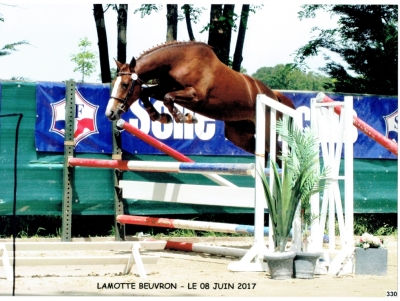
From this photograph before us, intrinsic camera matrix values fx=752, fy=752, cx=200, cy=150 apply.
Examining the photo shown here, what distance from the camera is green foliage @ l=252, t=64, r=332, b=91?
405 inches

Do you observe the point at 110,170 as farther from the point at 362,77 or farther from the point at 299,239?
the point at 362,77

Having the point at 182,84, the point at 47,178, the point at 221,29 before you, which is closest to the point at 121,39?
the point at 221,29

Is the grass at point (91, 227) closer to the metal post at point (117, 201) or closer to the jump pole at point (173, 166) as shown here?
the metal post at point (117, 201)

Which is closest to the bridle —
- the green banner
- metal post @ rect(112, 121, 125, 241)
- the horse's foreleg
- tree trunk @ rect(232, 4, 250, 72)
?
the horse's foreleg

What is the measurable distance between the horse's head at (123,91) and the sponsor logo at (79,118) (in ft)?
5.49

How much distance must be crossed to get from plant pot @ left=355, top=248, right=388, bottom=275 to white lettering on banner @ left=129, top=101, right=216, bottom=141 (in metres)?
2.98

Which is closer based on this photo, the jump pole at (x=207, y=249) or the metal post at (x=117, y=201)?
the jump pole at (x=207, y=249)

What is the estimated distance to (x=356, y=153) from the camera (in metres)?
8.88

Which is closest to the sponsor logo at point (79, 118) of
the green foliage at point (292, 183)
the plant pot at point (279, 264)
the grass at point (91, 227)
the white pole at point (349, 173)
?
the grass at point (91, 227)

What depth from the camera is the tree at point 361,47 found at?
952 cm

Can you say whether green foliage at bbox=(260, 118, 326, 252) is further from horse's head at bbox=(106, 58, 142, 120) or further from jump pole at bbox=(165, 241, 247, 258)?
horse's head at bbox=(106, 58, 142, 120)

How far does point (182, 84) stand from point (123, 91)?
0.52 meters

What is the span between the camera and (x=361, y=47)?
32.0ft

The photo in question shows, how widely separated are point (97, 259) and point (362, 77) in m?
5.69
